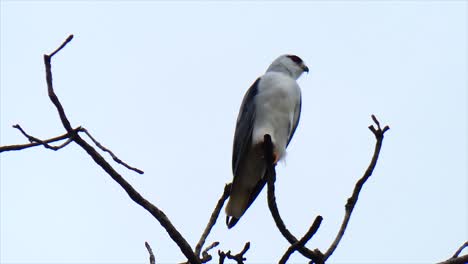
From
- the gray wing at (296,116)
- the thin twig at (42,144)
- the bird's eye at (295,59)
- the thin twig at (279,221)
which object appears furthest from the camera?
the bird's eye at (295,59)

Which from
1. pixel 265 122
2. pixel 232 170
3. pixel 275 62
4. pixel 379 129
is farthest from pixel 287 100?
pixel 379 129

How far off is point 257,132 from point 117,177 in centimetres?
277

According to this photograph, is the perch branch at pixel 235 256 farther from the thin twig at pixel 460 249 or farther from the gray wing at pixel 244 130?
the gray wing at pixel 244 130

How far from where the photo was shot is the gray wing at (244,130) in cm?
539

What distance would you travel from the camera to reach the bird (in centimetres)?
524

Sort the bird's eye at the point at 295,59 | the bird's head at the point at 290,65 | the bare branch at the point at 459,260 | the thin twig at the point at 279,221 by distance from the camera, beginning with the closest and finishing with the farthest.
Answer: the bare branch at the point at 459,260, the thin twig at the point at 279,221, the bird's head at the point at 290,65, the bird's eye at the point at 295,59

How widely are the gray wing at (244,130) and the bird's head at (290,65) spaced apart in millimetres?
1392

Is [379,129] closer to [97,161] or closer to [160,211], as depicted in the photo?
[160,211]

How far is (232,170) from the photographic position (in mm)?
5516

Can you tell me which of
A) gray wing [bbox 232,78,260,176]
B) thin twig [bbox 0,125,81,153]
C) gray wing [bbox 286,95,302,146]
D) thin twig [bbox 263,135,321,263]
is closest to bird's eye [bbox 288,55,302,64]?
gray wing [bbox 286,95,302,146]

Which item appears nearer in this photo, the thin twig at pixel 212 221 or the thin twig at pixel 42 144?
the thin twig at pixel 42 144

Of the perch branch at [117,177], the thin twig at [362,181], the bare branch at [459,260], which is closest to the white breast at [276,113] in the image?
the thin twig at [362,181]

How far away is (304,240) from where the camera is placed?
9.01 ft

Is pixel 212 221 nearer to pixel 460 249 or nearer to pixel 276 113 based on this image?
pixel 460 249
